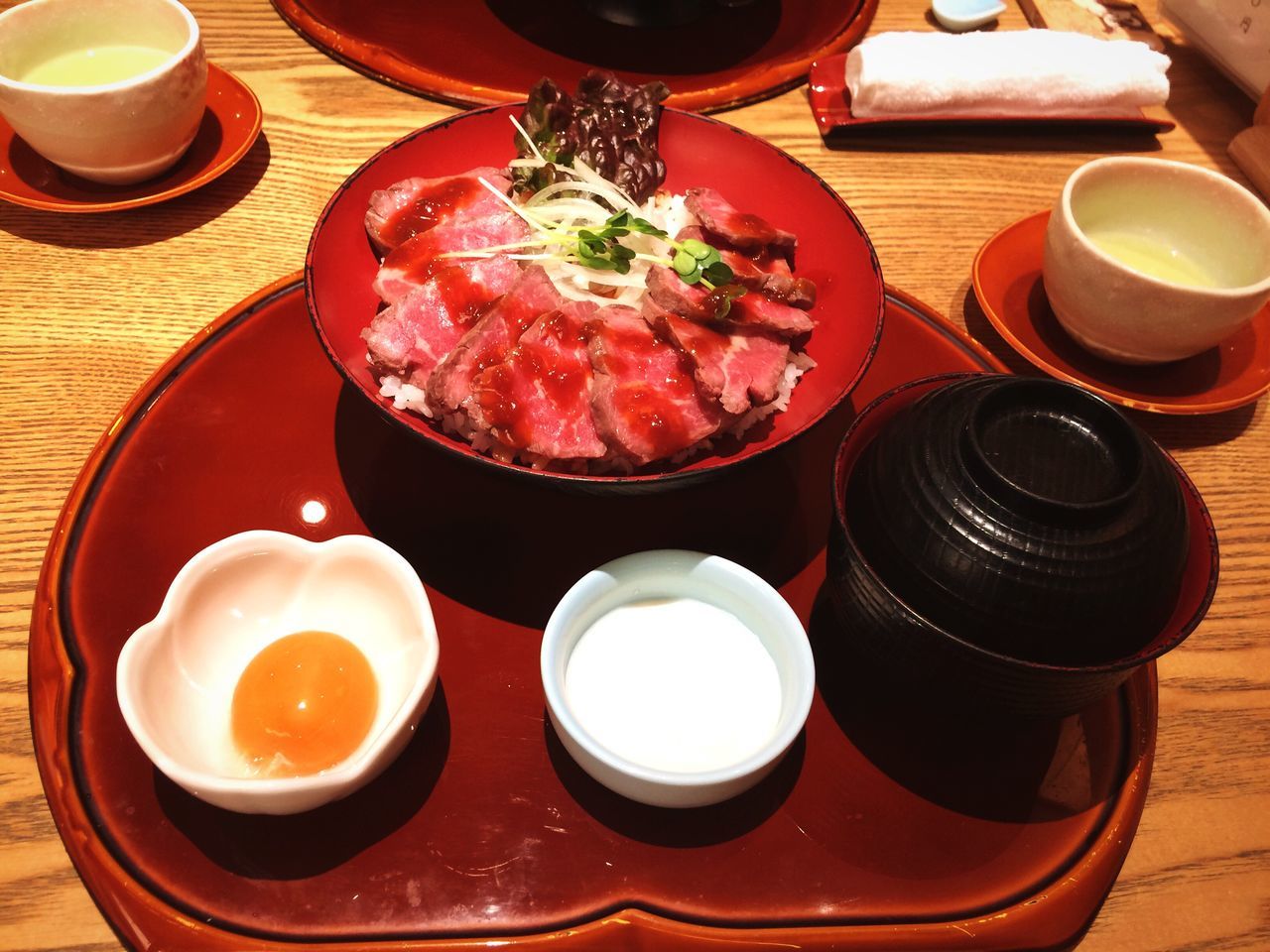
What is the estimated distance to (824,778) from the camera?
1612 mm

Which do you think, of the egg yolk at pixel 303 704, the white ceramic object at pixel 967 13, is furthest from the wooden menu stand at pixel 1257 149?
the egg yolk at pixel 303 704

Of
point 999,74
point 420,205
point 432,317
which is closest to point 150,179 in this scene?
point 420,205

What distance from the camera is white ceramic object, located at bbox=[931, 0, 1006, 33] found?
3.38 m

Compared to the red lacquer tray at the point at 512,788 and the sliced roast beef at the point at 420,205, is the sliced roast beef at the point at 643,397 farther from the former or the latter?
the sliced roast beef at the point at 420,205

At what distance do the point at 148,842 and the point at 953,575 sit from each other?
143 centimetres

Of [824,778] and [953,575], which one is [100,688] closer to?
[824,778]

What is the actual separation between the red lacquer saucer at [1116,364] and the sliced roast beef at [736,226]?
67cm

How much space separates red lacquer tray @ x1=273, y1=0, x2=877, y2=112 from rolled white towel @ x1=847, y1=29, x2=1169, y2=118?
34 centimetres

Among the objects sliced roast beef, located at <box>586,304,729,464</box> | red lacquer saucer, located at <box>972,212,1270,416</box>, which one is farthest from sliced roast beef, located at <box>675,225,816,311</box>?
Answer: red lacquer saucer, located at <box>972,212,1270,416</box>

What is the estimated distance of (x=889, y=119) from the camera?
117 inches

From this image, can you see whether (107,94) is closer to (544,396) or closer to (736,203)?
(544,396)

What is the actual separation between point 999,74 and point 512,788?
2.85m

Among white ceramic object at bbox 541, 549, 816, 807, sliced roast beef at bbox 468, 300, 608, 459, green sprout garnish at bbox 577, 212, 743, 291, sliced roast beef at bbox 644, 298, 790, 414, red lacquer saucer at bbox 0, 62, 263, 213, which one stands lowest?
white ceramic object at bbox 541, 549, 816, 807

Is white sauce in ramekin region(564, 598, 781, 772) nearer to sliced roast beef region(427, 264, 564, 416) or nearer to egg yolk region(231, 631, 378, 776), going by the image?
egg yolk region(231, 631, 378, 776)
